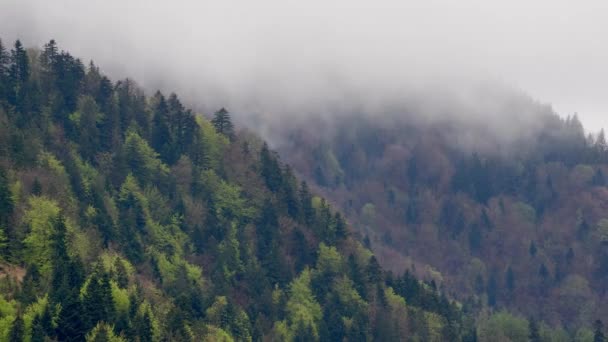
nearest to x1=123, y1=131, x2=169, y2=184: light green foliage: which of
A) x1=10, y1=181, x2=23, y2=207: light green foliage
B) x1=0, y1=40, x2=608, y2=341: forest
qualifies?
x1=0, y1=40, x2=608, y2=341: forest

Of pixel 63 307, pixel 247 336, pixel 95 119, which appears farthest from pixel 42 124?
pixel 63 307

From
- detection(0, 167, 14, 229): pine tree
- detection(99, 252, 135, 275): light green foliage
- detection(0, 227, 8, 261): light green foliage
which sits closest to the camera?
detection(0, 227, 8, 261): light green foliage

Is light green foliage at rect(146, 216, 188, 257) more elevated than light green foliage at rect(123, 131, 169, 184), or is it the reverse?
light green foliage at rect(123, 131, 169, 184)

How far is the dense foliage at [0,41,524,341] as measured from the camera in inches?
5217

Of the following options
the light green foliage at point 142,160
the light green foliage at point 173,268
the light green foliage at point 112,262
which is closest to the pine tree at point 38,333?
the light green foliage at point 112,262

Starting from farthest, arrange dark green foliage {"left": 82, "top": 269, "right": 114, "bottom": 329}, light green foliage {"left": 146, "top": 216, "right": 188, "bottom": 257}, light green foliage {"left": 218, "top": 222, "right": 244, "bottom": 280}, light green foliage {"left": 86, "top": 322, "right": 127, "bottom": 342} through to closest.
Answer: light green foliage {"left": 218, "top": 222, "right": 244, "bottom": 280} → light green foliage {"left": 146, "top": 216, "right": 188, "bottom": 257} → dark green foliage {"left": 82, "top": 269, "right": 114, "bottom": 329} → light green foliage {"left": 86, "top": 322, "right": 127, "bottom": 342}

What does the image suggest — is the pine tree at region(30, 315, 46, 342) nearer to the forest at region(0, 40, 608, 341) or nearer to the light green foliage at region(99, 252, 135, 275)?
the forest at region(0, 40, 608, 341)

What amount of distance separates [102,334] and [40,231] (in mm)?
24695

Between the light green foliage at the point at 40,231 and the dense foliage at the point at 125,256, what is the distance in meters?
0.18

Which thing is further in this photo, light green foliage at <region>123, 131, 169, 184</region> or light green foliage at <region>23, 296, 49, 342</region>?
light green foliage at <region>123, 131, 169, 184</region>

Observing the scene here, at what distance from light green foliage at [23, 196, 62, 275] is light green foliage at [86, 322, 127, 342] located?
15.1 metres

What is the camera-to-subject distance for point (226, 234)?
197 metres

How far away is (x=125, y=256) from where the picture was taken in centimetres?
16400

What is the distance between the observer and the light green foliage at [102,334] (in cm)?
12331
